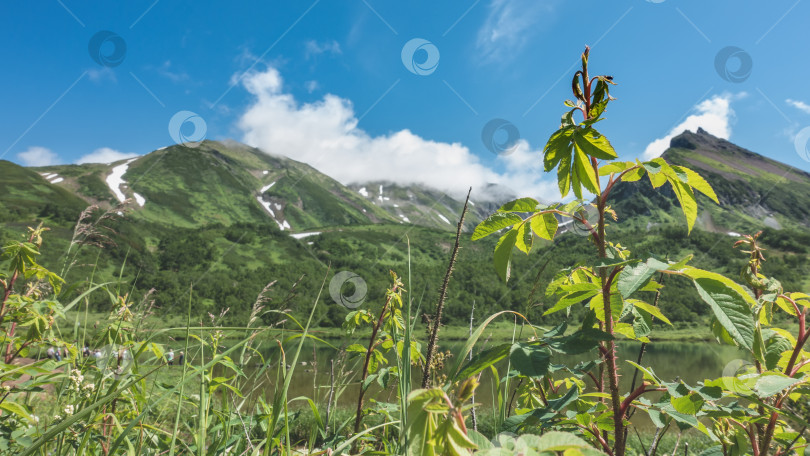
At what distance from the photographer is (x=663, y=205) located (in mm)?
118688

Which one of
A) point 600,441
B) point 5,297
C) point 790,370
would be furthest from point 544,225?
point 5,297

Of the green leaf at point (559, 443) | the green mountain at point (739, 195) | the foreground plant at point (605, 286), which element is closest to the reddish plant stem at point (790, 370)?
the foreground plant at point (605, 286)

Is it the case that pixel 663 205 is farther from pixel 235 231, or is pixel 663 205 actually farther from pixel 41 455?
pixel 41 455

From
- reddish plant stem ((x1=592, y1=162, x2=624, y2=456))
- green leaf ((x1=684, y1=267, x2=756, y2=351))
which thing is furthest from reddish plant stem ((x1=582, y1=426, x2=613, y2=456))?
green leaf ((x1=684, y1=267, x2=756, y2=351))

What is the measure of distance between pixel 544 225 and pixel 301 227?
14896cm

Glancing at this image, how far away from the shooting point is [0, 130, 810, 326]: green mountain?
58.9 m

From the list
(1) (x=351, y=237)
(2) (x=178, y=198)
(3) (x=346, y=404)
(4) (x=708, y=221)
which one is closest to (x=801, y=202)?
(4) (x=708, y=221)

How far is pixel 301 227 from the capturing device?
5689 inches

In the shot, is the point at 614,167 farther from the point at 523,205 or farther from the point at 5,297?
the point at 5,297

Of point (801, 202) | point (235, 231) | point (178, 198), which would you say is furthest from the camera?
point (178, 198)

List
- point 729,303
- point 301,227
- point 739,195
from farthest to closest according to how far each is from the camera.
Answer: point 301,227, point 739,195, point 729,303

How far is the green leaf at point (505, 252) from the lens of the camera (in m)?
1.09

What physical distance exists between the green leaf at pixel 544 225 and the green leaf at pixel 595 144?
0.26 meters

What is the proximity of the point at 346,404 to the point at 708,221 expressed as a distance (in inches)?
5150
